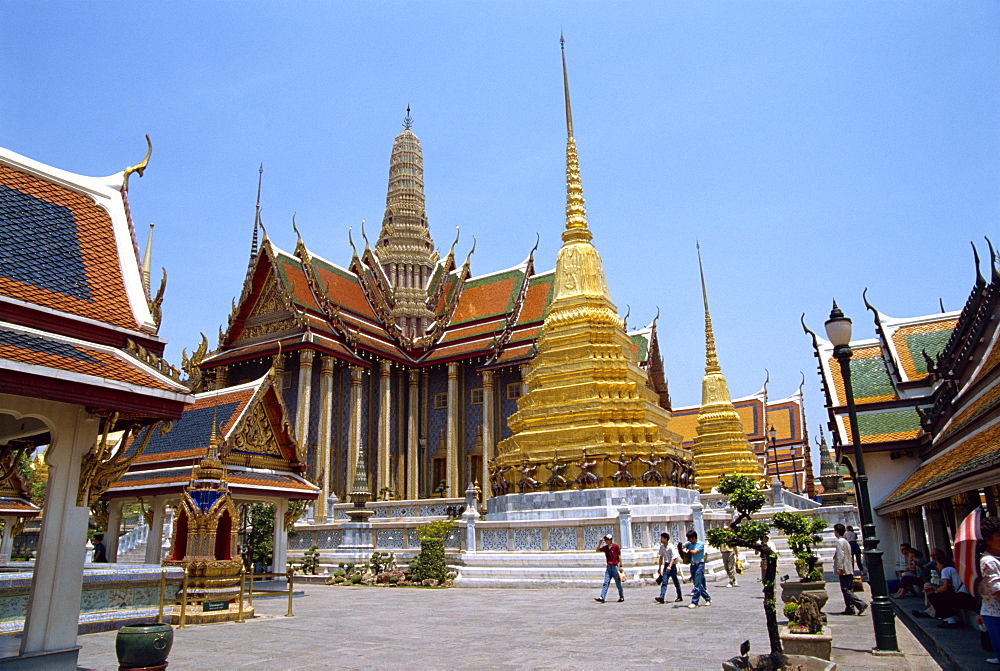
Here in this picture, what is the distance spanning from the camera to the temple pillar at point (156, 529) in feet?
42.3

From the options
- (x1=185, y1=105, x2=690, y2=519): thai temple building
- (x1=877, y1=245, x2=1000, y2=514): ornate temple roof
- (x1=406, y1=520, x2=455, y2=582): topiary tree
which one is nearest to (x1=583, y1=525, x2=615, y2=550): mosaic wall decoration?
(x1=406, y1=520, x2=455, y2=582): topiary tree

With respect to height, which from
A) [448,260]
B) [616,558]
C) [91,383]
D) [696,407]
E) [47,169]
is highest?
[448,260]

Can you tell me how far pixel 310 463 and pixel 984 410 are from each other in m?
20.6

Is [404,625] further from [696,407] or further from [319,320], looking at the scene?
[696,407]

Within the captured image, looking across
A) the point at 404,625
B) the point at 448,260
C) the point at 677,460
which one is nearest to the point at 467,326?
the point at 448,260

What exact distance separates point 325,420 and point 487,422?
18.8 ft

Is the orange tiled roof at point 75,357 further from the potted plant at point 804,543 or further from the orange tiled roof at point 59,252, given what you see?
the potted plant at point 804,543

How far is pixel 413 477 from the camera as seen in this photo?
89.4ft

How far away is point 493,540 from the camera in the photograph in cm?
1355

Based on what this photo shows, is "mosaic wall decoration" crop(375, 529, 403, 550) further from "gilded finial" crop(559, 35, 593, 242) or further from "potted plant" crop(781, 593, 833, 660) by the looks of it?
"potted plant" crop(781, 593, 833, 660)

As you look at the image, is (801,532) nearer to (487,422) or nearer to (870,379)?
(870,379)

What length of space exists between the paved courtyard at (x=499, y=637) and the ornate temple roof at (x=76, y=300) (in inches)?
89.9

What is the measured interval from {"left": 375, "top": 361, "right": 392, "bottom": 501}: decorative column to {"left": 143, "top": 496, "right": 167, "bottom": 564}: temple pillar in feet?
40.8

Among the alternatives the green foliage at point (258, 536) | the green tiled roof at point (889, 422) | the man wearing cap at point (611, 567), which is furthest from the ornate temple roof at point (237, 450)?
the green tiled roof at point (889, 422)
